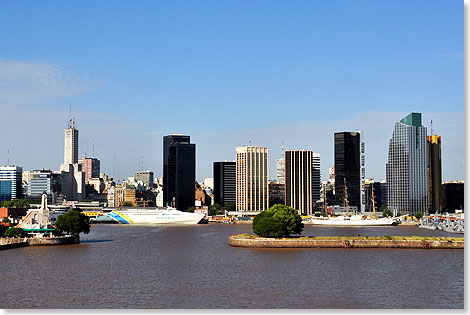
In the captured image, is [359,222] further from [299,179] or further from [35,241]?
[35,241]

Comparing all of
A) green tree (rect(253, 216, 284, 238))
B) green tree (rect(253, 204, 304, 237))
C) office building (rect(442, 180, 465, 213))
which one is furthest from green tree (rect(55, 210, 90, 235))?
office building (rect(442, 180, 465, 213))

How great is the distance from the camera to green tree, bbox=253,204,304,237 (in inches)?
2251

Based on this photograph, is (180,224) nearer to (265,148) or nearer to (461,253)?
(265,148)

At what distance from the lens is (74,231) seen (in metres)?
61.2

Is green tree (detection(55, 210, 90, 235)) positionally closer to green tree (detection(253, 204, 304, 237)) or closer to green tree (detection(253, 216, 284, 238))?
green tree (detection(253, 204, 304, 237))

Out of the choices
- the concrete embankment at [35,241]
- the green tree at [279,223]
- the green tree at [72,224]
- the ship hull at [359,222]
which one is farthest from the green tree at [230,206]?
the green tree at [279,223]

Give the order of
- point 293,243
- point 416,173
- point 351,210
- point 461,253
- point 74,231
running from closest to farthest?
point 461,253 < point 293,243 < point 74,231 < point 416,173 < point 351,210

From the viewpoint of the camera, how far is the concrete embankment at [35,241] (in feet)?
182

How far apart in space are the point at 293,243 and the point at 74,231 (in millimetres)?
20357

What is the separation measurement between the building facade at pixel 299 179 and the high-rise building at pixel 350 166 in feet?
27.5

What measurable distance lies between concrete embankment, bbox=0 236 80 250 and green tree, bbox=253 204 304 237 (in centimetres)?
1692

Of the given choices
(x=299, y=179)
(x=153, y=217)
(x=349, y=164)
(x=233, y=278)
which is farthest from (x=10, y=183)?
(x=233, y=278)

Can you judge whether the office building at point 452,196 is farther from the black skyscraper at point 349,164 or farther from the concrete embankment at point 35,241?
the concrete embankment at point 35,241

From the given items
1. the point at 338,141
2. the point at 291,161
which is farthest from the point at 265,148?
the point at 338,141
